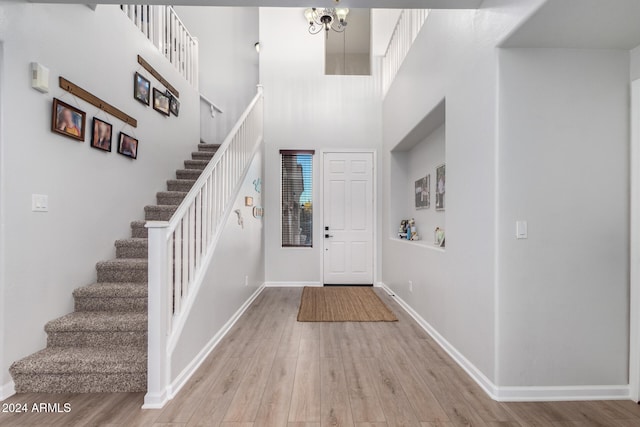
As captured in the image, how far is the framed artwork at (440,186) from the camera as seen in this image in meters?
3.43

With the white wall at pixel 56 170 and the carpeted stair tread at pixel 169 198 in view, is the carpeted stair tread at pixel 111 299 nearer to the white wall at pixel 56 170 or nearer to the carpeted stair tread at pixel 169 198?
the white wall at pixel 56 170

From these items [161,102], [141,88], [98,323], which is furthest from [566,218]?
[161,102]

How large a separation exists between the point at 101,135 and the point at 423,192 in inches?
148

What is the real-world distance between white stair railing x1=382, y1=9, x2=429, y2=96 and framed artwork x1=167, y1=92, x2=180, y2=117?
327 cm

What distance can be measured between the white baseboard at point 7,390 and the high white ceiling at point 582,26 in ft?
13.0

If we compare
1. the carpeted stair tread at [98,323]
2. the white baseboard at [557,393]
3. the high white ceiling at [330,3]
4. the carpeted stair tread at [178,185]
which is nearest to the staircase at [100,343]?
the carpeted stair tread at [98,323]

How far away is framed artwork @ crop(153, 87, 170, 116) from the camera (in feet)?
12.5

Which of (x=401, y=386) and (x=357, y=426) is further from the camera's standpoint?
(x=401, y=386)

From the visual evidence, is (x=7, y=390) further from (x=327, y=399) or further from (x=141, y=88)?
(x=141, y=88)

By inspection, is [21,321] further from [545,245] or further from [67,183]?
[545,245]

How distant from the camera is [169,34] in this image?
431 centimetres

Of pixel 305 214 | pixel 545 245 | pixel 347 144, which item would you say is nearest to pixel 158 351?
pixel 545 245

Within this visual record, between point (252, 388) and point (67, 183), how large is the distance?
2.24 meters

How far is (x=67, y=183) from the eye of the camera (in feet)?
8.21
